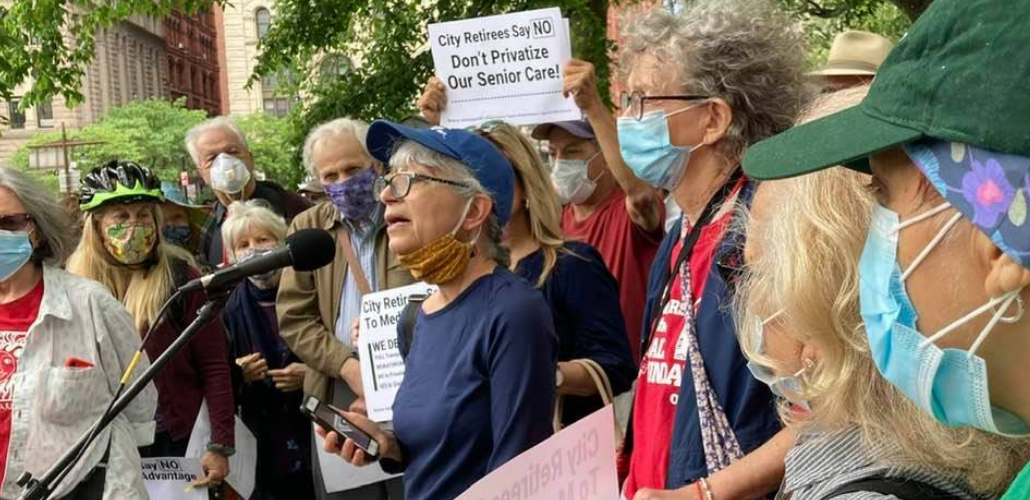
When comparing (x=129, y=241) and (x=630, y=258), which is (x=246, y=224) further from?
(x=630, y=258)

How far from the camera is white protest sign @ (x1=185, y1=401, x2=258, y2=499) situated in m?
4.92

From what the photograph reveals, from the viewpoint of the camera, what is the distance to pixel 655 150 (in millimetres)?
3023

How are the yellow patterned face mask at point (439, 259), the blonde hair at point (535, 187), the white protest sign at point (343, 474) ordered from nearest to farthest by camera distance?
the yellow patterned face mask at point (439, 259) → the blonde hair at point (535, 187) → the white protest sign at point (343, 474)

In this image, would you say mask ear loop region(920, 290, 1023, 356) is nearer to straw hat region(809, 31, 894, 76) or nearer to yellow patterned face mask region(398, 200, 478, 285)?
yellow patterned face mask region(398, 200, 478, 285)

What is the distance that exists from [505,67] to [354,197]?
959 mm

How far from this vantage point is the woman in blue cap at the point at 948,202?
1129 millimetres

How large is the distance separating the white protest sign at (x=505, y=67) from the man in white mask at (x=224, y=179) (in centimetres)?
174

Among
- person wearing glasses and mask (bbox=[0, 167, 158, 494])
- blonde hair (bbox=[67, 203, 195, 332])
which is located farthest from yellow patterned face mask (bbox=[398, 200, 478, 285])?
blonde hair (bbox=[67, 203, 195, 332])

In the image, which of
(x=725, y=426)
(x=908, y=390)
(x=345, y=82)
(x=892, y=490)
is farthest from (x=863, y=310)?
(x=345, y=82)

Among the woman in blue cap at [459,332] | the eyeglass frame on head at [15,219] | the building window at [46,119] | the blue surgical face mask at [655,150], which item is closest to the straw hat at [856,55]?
the blue surgical face mask at [655,150]

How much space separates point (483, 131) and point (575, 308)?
31.0 inches

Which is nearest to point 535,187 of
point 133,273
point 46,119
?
point 133,273

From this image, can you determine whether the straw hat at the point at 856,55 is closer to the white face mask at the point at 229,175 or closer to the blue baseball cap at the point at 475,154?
the blue baseball cap at the point at 475,154

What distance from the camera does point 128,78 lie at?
291 ft
